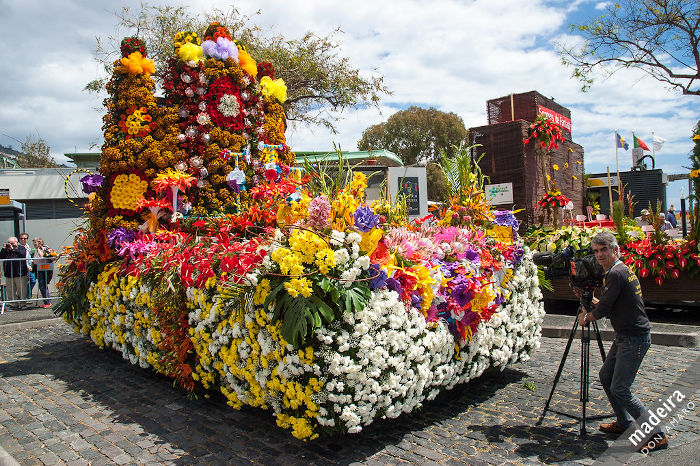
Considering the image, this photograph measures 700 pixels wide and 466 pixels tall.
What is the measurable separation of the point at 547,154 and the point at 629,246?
2.89 m

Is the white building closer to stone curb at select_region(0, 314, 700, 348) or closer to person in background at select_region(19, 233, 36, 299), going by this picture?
person in background at select_region(19, 233, 36, 299)

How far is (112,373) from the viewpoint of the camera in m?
6.19

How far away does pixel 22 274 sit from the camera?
11992 millimetres

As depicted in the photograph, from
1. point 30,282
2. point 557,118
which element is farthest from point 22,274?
point 557,118

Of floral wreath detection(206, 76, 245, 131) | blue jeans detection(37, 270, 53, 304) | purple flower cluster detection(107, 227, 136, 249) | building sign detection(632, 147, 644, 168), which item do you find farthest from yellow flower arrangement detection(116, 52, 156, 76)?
building sign detection(632, 147, 644, 168)

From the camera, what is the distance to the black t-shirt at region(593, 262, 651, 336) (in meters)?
3.93

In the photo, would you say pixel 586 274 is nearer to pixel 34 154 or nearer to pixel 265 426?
pixel 265 426

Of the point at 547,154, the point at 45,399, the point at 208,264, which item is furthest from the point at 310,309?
the point at 547,154

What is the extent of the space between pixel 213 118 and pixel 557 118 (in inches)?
364

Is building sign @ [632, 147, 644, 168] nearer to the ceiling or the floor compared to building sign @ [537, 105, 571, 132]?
nearer to the floor

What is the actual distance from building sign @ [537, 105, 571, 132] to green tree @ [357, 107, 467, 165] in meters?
23.9

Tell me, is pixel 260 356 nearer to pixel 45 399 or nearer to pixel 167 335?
pixel 167 335

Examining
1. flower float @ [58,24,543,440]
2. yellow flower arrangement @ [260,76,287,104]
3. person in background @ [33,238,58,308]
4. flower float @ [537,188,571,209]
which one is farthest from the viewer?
person in background @ [33,238,58,308]

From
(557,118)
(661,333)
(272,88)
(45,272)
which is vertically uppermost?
(557,118)
